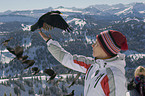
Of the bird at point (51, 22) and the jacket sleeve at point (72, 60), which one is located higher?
the bird at point (51, 22)

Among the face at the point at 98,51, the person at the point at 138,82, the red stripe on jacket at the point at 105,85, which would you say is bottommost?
the person at the point at 138,82

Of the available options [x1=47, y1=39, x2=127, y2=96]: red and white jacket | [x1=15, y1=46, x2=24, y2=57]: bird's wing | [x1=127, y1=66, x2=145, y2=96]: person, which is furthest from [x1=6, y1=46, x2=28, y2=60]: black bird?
[x1=127, y1=66, x2=145, y2=96]: person

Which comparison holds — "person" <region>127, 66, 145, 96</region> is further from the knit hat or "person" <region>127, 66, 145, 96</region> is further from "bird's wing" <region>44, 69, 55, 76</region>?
"bird's wing" <region>44, 69, 55, 76</region>

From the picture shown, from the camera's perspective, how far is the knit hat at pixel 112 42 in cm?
242

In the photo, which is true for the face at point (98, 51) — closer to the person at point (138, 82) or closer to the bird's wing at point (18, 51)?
the bird's wing at point (18, 51)

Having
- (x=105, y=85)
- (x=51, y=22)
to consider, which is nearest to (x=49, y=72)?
(x=51, y=22)

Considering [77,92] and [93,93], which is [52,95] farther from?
[93,93]

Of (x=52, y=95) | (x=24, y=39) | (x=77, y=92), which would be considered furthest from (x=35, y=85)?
(x=24, y=39)

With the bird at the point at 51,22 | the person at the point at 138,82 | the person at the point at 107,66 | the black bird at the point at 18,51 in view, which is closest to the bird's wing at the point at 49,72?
the black bird at the point at 18,51

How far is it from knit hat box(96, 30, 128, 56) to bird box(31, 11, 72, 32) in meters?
0.73

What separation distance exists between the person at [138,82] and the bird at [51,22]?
3.97 metres

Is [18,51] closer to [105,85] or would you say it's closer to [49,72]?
[49,72]

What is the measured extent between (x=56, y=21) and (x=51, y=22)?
69mm

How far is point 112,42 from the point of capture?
2461 mm
